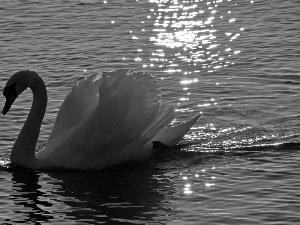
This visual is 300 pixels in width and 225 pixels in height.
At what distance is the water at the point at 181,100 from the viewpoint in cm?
1287

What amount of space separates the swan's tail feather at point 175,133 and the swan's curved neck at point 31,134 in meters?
1.81

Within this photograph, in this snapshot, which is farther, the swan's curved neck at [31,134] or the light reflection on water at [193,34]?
the light reflection on water at [193,34]

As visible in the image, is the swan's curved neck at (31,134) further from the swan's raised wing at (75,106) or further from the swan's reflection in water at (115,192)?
the swan's raised wing at (75,106)

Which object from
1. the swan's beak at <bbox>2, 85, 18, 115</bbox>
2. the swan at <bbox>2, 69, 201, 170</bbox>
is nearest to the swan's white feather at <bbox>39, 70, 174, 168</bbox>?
the swan at <bbox>2, 69, 201, 170</bbox>

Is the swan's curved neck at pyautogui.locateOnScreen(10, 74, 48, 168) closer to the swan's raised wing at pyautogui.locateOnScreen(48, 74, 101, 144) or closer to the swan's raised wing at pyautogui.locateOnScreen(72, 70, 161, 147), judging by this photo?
the swan's raised wing at pyautogui.locateOnScreen(48, 74, 101, 144)

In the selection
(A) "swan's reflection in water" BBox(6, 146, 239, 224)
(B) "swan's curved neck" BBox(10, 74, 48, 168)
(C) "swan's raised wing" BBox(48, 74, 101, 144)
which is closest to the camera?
(A) "swan's reflection in water" BBox(6, 146, 239, 224)

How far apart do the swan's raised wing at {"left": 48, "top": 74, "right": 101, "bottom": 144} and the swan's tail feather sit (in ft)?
3.78

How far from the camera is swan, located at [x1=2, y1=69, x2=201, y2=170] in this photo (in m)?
14.5

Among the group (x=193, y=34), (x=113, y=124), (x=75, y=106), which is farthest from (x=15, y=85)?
(x=193, y=34)

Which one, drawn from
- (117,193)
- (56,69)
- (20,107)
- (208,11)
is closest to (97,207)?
(117,193)

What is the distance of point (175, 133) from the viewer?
49.9 feet

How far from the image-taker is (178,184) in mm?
13750

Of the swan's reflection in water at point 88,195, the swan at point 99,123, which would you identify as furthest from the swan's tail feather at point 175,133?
the swan's reflection in water at point 88,195

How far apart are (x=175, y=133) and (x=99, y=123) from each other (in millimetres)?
1356
